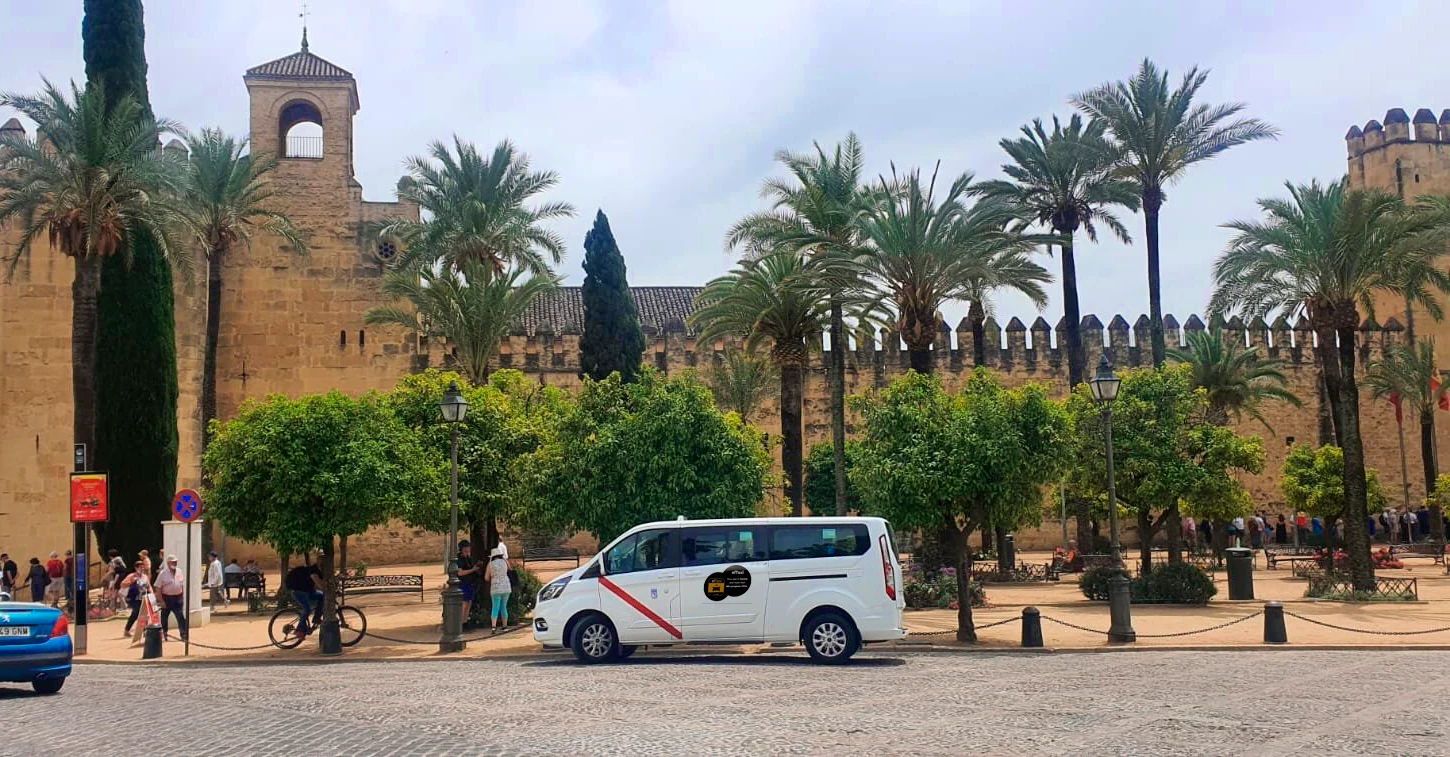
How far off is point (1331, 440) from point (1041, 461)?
28422 mm

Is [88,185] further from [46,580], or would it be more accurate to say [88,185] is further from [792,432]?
[792,432]

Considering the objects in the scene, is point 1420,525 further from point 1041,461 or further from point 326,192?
point 326,192

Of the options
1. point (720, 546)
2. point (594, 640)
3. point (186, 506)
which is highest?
point (186, 506)

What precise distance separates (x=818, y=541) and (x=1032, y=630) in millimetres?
3117

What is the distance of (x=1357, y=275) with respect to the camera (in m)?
20.5

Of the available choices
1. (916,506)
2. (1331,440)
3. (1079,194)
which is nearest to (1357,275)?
(1079,194)

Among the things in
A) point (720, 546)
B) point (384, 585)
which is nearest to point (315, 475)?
point (720, 546)

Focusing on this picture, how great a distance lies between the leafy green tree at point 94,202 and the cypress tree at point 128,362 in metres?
0.04

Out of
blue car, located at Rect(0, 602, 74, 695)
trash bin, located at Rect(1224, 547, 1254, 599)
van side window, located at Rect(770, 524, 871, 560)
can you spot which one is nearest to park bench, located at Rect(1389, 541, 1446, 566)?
trash bin, located at Rect(1224, 547, 1254, 599)

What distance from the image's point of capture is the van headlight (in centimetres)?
1380

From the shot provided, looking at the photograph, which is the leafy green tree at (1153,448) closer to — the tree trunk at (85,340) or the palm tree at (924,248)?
the palm tree at (924,248)

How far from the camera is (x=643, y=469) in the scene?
18.2m

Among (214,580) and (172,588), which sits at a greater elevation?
(172,588)

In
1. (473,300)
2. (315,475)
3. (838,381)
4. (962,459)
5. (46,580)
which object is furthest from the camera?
(473,300)
